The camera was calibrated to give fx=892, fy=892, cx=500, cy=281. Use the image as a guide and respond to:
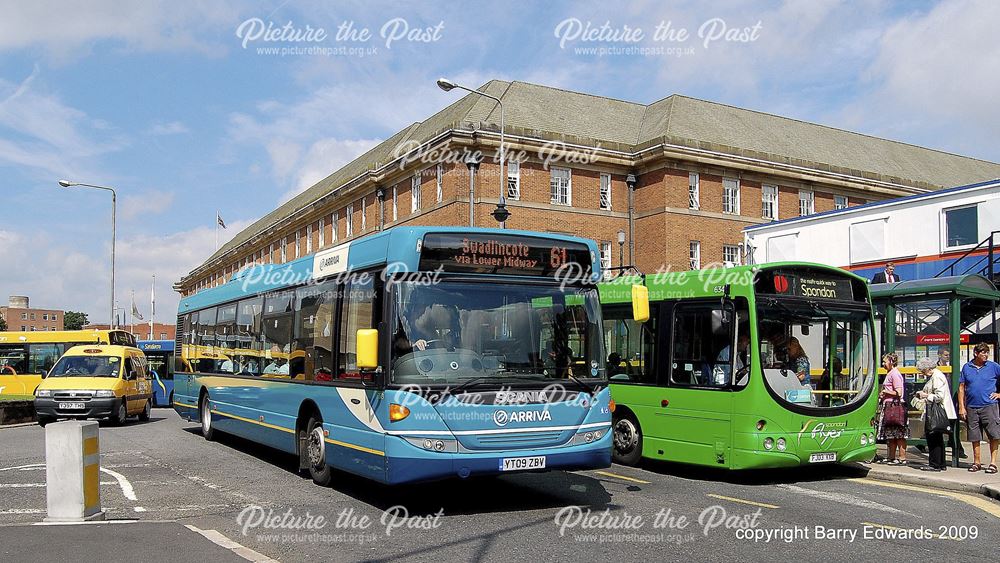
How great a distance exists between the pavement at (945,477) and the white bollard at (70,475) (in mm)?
10045

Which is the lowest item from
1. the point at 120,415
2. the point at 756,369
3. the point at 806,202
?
the point at 120,415

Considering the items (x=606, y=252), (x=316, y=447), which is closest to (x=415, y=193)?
(x=606, y=252)

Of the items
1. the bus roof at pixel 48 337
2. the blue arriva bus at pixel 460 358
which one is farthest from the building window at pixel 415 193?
the blue arriva bus at pixel 460 358

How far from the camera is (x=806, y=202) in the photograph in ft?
169

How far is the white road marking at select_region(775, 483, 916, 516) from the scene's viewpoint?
9.95 metres

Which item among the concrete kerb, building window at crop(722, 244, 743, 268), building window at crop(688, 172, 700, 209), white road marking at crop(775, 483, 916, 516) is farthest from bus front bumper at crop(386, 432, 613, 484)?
building window at crop(722, 244, 743, 268)

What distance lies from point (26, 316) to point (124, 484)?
6626 inches

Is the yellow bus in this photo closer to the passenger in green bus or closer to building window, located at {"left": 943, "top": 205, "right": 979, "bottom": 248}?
the passenger in green bus

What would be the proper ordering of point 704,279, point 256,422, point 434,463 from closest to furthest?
point 434,463, point 704,279, point 256,422

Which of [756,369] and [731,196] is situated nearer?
[756,369]

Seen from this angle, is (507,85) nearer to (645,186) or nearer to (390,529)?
(645,186)

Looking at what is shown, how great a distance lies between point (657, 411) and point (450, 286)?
483 centimetres

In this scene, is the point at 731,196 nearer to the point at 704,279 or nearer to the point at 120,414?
the point at 120,414

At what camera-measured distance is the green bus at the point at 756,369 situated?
1144 cm
